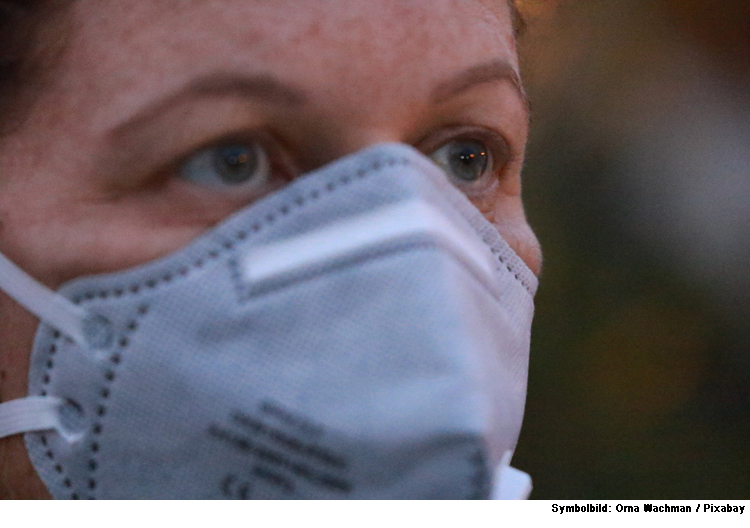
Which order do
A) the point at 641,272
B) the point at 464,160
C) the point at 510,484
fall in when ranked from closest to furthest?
the point at 510,484 → the point at 464,160 → the point at 641,272

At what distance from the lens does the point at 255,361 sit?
743mm

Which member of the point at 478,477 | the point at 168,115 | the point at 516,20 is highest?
the point at 168,115

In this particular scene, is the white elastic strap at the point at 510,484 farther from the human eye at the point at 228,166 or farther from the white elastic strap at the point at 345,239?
the human eye at the point at 228,166

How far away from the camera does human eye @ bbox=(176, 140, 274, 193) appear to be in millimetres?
843

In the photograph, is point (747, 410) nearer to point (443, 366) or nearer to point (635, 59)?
point (635, 59)

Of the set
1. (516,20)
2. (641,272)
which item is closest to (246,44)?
(516,20)

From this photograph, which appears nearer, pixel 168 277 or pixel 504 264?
pixel 168 277

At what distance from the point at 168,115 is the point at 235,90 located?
0.08m

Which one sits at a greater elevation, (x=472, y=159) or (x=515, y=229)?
(x=472, y=159)

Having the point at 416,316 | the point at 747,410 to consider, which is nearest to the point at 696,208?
the point at 747,410

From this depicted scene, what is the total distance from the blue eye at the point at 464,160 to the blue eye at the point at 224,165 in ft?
0.85

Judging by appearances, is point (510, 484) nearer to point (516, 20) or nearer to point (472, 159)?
point (472, 159)

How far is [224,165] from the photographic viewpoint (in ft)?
2.78

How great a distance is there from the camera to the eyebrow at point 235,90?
0.80 m
